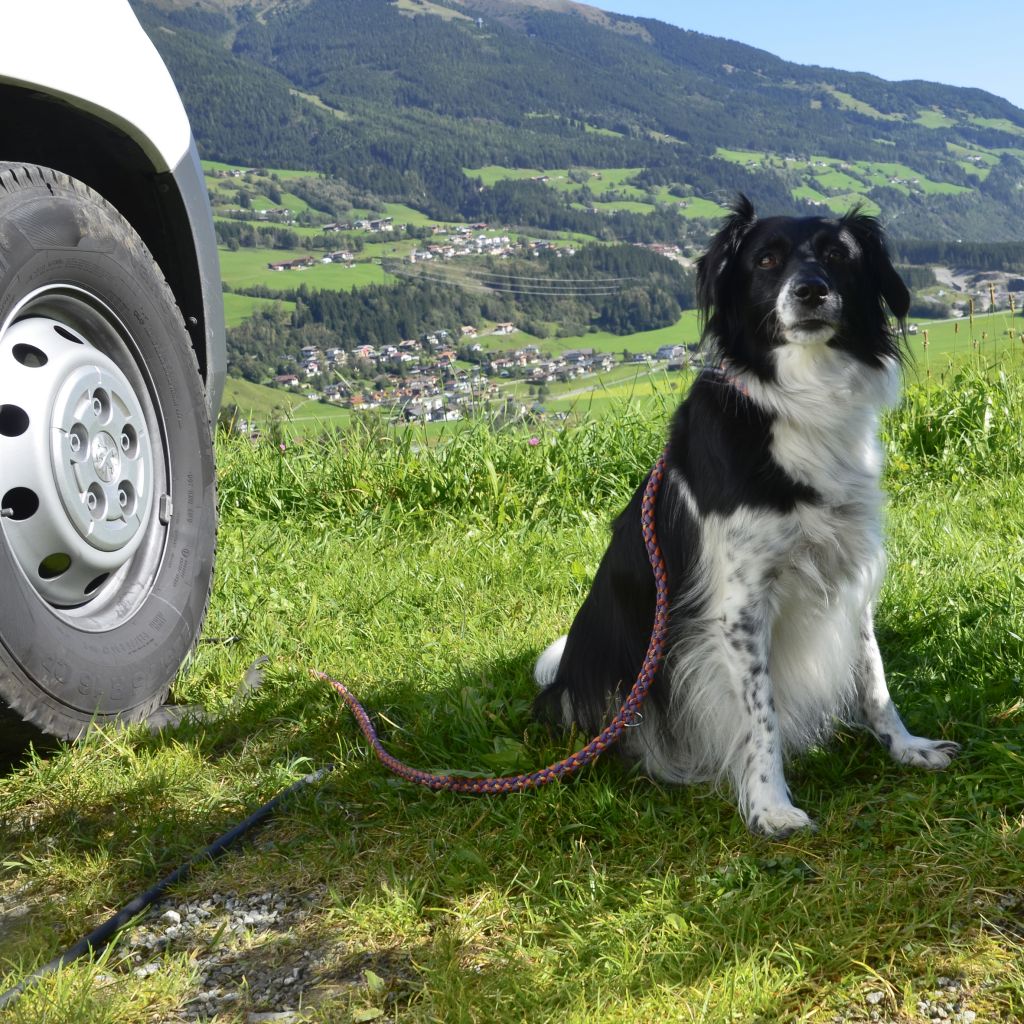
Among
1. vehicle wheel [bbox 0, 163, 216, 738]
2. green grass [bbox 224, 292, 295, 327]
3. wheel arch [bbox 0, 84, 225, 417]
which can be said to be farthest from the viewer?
green grass [bbox 224, 292, 295, 327]

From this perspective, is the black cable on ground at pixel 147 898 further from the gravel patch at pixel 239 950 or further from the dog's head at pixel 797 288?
the dog's head at pixel 797 288

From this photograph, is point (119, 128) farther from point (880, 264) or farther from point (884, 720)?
point (884, 720)

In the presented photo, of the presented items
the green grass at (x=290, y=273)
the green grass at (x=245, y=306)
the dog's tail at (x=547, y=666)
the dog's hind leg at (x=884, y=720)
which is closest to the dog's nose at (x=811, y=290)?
the dog's hind leg at (x=884, y=720)

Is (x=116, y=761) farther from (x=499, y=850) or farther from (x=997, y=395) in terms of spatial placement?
(x=997, y=395)

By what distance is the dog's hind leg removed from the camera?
2.50m

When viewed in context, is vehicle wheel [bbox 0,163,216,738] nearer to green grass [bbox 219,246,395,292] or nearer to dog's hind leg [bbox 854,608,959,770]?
dog's hind leg [bbox 854,608,959,770]

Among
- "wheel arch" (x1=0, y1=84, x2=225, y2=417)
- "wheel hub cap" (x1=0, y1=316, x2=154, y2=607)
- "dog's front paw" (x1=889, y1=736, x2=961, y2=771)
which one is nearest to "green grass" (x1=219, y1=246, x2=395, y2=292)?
"wheel arch" (x1=0, y1=84, x2=225, y2=417)

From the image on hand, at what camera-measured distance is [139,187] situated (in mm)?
3051

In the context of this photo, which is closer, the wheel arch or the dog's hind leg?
the dog's hind leg

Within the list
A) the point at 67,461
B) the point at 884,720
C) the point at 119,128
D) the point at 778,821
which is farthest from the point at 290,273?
the point at 778,821

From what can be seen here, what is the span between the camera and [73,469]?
2.51 metres

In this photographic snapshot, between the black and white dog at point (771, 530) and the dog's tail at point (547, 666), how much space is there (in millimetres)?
328

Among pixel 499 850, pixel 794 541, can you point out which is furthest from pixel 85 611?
pixel 794 541

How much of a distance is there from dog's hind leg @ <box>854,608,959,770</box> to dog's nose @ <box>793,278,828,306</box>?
0.85 meters
